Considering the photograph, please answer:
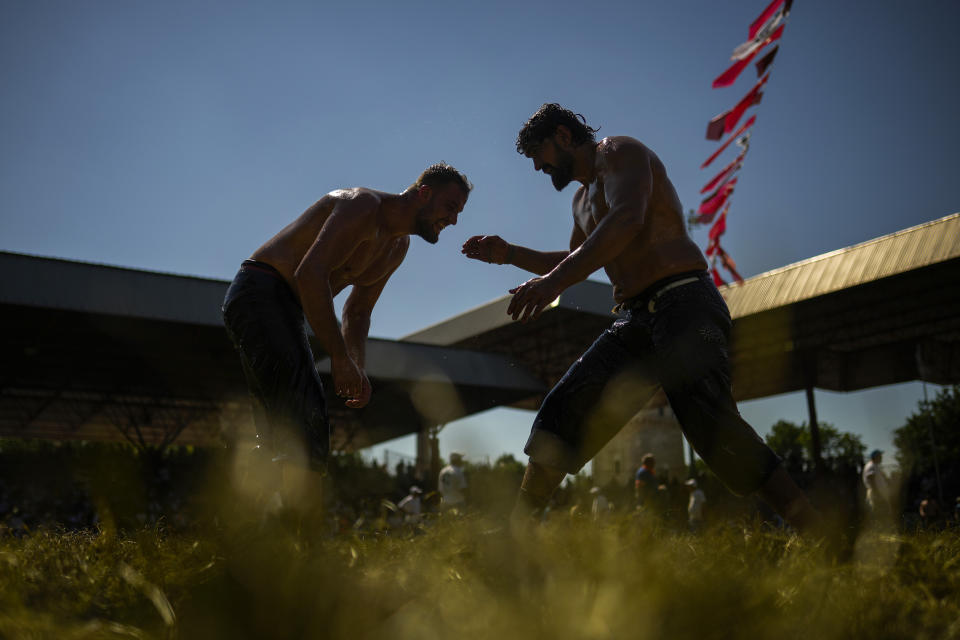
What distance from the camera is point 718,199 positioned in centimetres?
332

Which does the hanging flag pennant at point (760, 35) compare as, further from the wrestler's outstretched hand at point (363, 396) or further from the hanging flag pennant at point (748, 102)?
the wrestler's outstretched hand at point (363, 396)

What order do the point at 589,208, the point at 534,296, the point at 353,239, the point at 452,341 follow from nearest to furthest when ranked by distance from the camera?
the point at 534,296, the point at 589,208, the point at 353,239, the point at 452,341

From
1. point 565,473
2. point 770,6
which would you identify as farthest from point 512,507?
point 770,6

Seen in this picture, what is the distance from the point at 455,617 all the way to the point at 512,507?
76.7 inches

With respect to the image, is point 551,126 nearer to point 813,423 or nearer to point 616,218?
point 616,218

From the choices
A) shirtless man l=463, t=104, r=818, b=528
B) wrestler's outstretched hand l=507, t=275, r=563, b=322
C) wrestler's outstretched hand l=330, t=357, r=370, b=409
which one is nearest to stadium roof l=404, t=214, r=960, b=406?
shirtless man l=463, t=104, r=818, b=528

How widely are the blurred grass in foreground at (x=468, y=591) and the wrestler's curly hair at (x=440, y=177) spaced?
2.23 m

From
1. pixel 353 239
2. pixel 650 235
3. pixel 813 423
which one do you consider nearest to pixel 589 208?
pixel 650 235

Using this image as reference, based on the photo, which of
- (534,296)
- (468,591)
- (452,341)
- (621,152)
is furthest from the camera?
(452,341)

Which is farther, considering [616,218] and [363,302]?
[363,302]

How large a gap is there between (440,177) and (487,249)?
424 mm

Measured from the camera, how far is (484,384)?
21344 millimetres

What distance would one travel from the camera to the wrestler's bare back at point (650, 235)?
Answer: 289cm

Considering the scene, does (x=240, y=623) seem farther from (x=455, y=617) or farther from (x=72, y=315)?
(x=72, y=315)
